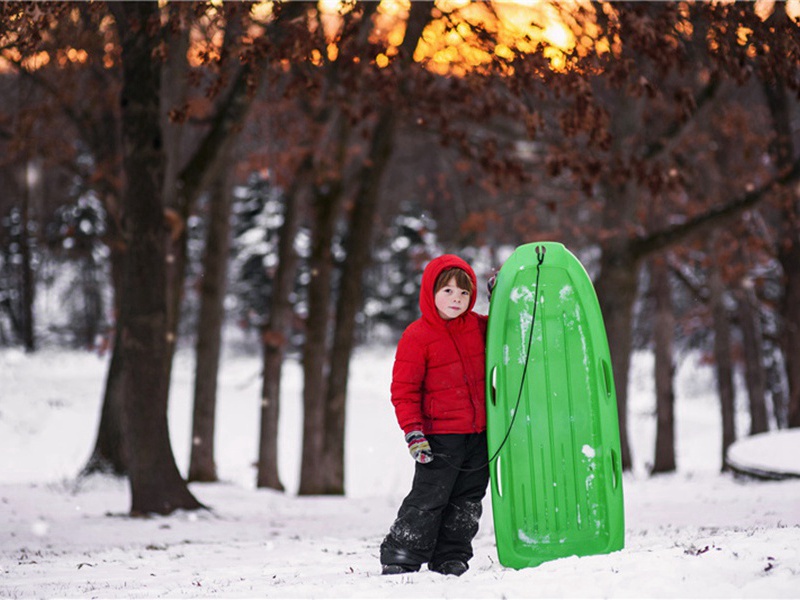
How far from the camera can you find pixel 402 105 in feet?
40.1

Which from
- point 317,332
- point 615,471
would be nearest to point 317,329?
point 317,332

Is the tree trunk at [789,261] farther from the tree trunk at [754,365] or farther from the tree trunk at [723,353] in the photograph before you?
the tree trunk at [723,353]

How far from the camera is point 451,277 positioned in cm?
553

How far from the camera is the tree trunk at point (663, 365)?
17.7 m

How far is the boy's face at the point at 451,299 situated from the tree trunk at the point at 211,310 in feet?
31.4

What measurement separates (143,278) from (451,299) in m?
4.35

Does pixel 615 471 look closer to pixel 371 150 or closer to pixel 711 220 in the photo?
pixel 711 220

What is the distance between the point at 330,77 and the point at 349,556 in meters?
6.91

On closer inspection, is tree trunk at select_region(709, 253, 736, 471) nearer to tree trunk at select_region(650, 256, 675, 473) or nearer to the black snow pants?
tree trunk at select_region(650, 256, 675, 473)

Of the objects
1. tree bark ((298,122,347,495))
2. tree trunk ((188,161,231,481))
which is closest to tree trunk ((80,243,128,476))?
tree trunk ((188,161,231,481))

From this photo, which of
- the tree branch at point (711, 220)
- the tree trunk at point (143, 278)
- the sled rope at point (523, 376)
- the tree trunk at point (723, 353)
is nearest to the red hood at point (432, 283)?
the sled rope at point (523, 376)

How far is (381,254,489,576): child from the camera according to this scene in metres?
5.51

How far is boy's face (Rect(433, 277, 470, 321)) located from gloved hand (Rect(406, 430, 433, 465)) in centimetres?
65

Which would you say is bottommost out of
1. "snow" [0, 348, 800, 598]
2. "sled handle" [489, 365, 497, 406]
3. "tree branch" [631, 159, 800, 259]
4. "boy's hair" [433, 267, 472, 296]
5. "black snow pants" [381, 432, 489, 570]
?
"snow" [0, 348, 800, 598]
